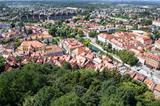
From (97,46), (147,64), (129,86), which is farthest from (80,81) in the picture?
(97,46)

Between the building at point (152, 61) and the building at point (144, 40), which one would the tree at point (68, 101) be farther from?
the building at point (144, 40)

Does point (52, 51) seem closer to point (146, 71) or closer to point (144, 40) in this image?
point (146, 71)

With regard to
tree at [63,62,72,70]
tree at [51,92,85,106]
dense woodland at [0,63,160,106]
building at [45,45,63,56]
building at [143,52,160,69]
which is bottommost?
building at [143,52,160,69]

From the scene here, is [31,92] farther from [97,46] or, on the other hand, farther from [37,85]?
[97,46]

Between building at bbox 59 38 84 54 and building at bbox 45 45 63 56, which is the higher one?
building at bbox 45 45 63 56

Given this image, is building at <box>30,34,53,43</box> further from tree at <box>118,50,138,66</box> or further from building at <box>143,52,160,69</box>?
building at <box>143,52,160,69</box>

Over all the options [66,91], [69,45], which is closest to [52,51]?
[69,45]

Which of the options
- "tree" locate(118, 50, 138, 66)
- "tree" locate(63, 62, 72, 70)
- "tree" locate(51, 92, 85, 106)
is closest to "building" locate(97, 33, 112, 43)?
"tree" locate(118, 50, 138, 66)

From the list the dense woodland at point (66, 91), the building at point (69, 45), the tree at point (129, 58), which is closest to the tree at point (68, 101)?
the dense woodland at point (66, 91)
